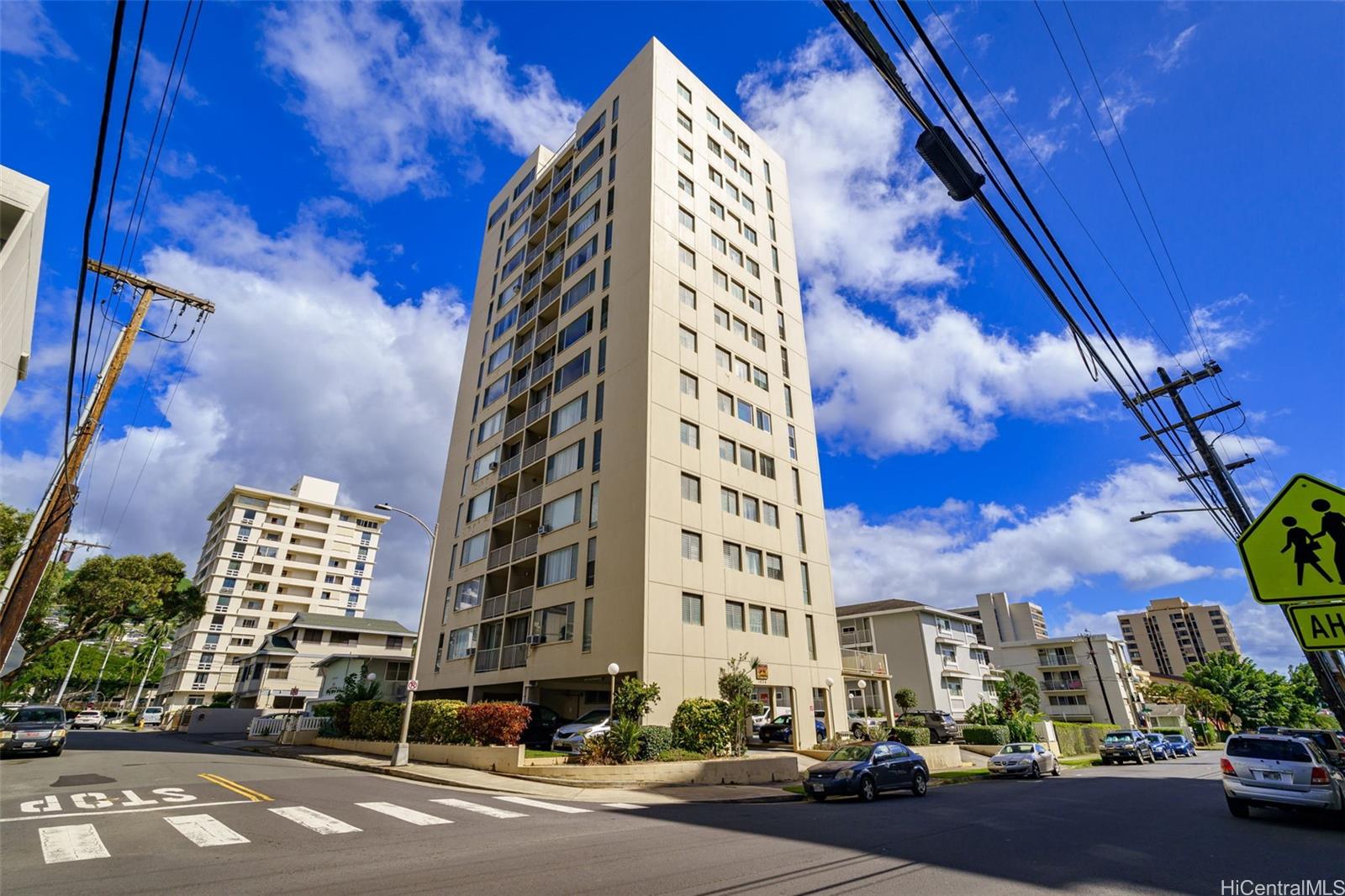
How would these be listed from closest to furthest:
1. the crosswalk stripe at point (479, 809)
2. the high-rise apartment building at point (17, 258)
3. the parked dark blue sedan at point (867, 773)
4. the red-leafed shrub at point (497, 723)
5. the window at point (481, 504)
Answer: the high-rise apartment building at point (17, 258)
the crosswalk stripe at point (479, 809)
the parked dark blue sedan at point (867, 773)
the red-leafed shrub at point (497, 723)
the window at point (481, 504)

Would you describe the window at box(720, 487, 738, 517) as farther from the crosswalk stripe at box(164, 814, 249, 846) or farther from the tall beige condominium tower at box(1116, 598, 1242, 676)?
the tall beige condominium tower at box(1116, 598, 1242, 676)

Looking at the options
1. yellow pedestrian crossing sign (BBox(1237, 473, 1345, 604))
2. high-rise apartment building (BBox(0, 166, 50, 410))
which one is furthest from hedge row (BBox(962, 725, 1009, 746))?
high-rise apartment building (BBox(0, 166, 50, 410))

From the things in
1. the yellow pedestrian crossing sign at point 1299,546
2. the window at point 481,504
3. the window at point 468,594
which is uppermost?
the window at point 481,504

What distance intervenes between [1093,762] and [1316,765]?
3215 cm

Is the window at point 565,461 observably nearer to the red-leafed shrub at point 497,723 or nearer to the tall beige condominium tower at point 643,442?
the tall beige condominium tower at point 643,442

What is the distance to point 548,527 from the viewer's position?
31406 millimetres

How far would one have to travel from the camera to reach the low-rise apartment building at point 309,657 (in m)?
53.4

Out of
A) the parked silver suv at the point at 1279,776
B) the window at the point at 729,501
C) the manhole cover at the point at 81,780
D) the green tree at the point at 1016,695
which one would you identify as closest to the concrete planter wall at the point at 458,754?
the manhole cover at the point at 81,780

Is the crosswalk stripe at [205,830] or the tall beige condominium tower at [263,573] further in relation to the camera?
the tall beige condominium tower at [263,573]

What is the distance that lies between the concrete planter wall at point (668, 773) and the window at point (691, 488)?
1157cm

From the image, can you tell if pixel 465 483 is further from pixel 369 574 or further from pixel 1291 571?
pixel 369 574

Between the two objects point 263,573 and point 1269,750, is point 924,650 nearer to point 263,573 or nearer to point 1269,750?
point 1269,750

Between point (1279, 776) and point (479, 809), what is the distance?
1589 centimetres

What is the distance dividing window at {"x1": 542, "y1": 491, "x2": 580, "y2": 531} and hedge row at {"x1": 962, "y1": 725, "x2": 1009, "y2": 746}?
28523 mm
